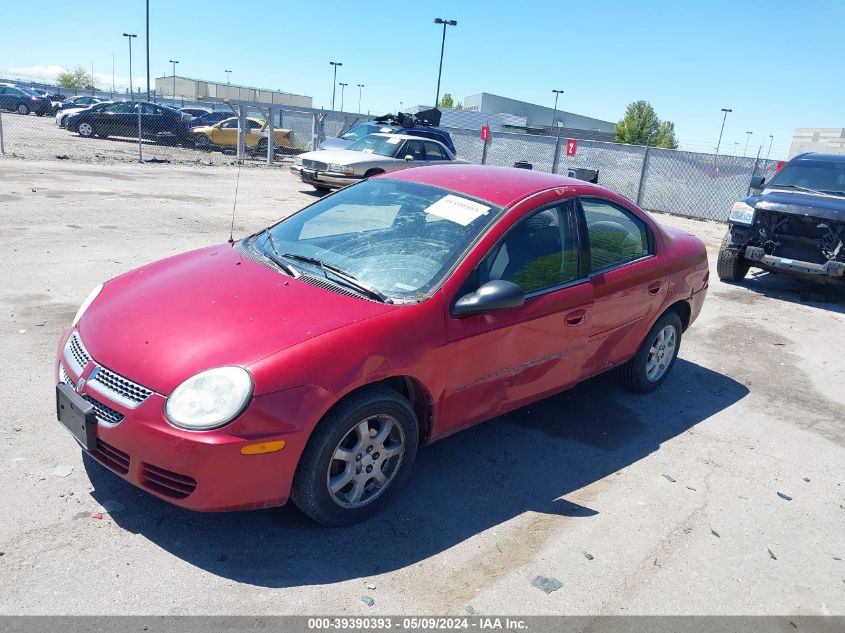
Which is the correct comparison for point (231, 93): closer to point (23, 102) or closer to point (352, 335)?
point (23, 102)

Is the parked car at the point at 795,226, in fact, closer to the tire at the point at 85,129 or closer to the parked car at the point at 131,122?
the parked car at the point at 131,122

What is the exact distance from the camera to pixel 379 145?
15328 millimetres

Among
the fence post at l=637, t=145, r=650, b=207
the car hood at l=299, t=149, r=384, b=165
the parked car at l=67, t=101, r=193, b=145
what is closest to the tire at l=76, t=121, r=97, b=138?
the parked car at l=67, t=101, r=193, b=145

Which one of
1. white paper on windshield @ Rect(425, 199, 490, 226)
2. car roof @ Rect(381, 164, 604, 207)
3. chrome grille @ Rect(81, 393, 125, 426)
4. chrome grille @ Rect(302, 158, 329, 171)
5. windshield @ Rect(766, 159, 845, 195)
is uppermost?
windshield @ Rect(766, 159, 845, 195)

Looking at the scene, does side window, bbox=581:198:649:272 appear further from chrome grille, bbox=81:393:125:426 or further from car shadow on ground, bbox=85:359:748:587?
chrome grille, bbox=81:393:125:426

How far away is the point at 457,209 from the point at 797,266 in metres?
6.68

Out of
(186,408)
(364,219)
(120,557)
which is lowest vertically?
(120,557)

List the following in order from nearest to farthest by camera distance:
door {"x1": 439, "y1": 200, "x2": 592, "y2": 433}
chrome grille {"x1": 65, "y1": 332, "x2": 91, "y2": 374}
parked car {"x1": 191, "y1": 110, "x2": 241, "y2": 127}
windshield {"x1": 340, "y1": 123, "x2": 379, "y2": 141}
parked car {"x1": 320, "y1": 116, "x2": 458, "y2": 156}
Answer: chrome grille {"x1": 65, "y1": 332, "x2": 91, "y2": 374} → door {"x1": 439, "y1": 200, "x2": 592, "y2": 433} → parked car {"x1": 320, "y1": 116, "x2": 458, "y2": 156} → windshield {"x1": 340, "y1": 123, "x2": 379, "y2": 141} → parked car {"x1": 191, "y1": 110, "x2": 241, "y2": 127}

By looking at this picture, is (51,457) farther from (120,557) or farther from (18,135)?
(18,135)

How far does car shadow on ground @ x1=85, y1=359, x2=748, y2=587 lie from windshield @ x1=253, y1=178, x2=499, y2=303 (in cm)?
114

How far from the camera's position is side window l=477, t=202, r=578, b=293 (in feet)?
12.1

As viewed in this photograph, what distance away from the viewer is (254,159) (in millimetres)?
23969

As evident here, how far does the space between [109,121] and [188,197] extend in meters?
15.2

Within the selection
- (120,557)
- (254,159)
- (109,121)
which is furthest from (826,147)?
(120,557)
